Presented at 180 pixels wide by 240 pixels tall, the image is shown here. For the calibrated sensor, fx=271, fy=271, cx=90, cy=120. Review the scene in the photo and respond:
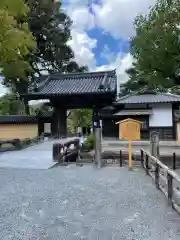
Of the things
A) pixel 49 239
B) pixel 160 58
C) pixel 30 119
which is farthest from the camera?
pixel 30 119

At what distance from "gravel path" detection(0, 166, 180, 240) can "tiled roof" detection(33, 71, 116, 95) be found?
331 inches

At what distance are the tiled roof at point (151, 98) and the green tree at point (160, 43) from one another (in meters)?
14.1

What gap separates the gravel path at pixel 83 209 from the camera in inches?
153

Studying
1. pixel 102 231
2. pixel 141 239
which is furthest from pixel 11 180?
pixel 141 239

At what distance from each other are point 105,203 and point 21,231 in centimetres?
200

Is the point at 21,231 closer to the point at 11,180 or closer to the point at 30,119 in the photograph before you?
the point at 11,180

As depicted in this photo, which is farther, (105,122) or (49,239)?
(105,122)

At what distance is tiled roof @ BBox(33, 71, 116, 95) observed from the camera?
52.5 ft

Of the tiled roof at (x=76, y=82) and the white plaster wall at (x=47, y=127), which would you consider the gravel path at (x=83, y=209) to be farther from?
the white plaster wall at (x=47, y=127)

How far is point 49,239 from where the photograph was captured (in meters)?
3.64

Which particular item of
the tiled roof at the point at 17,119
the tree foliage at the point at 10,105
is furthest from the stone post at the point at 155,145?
the tree foliage at the point at 10,105

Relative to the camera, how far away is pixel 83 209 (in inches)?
199

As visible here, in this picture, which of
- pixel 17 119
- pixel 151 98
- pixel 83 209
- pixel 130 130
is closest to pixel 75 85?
pixel 130 130

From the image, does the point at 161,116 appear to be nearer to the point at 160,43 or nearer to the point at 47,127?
the point at 47,127
